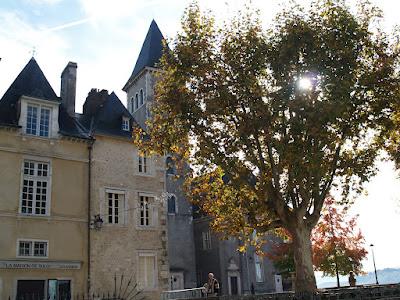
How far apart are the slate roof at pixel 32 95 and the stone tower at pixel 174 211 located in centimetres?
1154

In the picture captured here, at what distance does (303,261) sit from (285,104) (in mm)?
5939

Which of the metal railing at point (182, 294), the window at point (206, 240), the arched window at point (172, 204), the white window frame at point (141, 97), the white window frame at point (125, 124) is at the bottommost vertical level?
the metal railing at point (182, 294)

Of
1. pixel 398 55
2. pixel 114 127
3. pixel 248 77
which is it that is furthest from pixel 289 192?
pixel 114 127

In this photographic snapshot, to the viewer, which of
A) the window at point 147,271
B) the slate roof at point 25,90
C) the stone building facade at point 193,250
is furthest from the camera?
the stone building facade at point 193,250

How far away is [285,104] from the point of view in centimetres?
1582

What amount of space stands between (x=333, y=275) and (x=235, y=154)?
2133cm

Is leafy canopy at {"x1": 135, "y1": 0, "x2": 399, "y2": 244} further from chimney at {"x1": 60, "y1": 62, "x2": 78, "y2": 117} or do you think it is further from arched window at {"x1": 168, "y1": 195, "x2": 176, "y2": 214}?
arched window at {"x1": 168, "y1": 195, "x2": 176, "y2": 214}

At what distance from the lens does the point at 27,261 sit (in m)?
20.6

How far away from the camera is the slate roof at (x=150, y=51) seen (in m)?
38.5

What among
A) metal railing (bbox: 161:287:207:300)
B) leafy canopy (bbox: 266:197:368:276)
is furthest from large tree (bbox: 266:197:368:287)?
metal railing (bbox: 161:287:207:300)

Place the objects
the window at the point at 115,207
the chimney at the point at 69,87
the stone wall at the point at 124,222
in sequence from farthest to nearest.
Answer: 1. the chimney at the point at 69,87
2. the window at the point at 115,207
3. the stone wall at the point at 124,222

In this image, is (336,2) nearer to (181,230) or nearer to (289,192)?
(289,192)

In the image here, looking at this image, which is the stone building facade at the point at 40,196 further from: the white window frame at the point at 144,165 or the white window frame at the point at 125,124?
the white window frame at the point at 144,165

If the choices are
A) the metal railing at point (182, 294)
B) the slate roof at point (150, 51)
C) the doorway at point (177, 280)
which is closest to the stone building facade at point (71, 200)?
the metal railing at point (182, 294)
